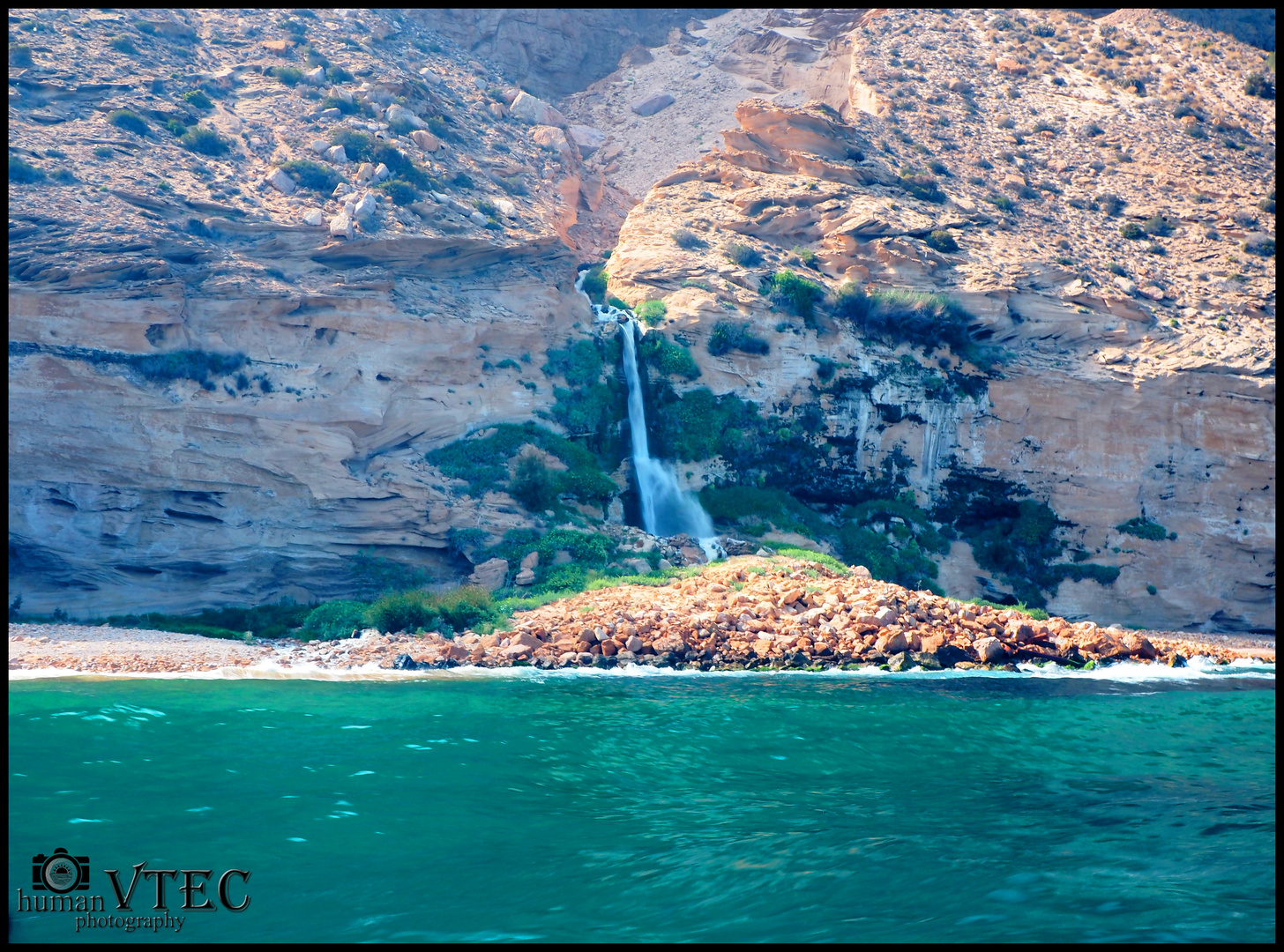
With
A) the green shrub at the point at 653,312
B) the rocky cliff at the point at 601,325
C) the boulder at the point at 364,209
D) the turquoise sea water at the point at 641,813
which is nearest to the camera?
the turquoise sea water at the point at 641,813

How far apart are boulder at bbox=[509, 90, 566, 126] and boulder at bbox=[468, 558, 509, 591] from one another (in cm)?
3494

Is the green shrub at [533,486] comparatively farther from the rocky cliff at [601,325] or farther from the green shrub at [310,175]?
the green shrub at [310,175]

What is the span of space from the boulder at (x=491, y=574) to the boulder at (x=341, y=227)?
11.8m

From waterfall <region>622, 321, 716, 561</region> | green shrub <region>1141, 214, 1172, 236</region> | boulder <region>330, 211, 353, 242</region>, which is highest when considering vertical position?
green shrub <region>1141, 214, 1172, 236</region>

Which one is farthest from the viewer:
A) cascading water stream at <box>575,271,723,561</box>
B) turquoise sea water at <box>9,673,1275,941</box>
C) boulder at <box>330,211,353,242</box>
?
cascading water stream at <box>575,271,723,561</box>

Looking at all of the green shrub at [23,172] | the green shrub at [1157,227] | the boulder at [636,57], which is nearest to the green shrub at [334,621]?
the green shrub at [23,172]

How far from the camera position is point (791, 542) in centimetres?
3112

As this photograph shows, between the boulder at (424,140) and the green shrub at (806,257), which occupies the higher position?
the boulder at (424,140)

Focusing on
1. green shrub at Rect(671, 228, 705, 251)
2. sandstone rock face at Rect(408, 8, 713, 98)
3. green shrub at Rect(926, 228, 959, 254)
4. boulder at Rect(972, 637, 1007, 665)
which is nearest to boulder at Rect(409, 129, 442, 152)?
green shrub at Rect(671, 228, 705, 251)

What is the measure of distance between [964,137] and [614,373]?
25561 millimetres

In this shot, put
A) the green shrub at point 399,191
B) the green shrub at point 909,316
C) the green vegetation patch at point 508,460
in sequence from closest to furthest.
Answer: the green vegetation patch at point 508,460 < the green shrub at point 399,191 < the green shrub at point 909,316

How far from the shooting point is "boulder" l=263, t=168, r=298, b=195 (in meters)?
31.8

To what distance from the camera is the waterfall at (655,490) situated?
31.4 m

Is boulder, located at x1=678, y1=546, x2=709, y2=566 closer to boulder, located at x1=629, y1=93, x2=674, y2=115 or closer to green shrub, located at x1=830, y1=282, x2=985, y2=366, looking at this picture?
green shrub, located at x1=830, y1=282, x2=985, y2=366
